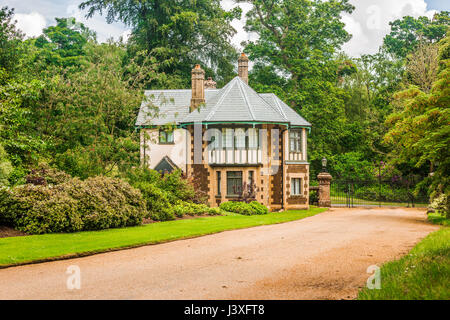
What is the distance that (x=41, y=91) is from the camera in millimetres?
20328

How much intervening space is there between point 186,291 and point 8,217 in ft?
28.1

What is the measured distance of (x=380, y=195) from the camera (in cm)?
3931

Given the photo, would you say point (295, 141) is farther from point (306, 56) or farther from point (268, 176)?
point (306, 56)

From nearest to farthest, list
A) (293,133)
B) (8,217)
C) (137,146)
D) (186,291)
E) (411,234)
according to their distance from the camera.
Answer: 1. (186,291)
2. (8,217)
3. (411,234)
4. (137,146)
5. (293,133)

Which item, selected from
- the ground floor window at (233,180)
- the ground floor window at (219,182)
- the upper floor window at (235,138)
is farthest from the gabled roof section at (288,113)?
the ground floor window at (219,182)

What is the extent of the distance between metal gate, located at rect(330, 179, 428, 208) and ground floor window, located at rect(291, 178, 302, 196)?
658 centimetres

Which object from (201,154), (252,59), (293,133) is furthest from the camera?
(252,59)

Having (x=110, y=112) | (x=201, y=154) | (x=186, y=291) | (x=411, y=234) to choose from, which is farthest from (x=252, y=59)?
(x=186, y=291)

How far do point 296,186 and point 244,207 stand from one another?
6703 mm

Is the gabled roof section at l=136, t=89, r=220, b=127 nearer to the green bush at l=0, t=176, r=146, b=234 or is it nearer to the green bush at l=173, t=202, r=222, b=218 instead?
the green bush at l=173, t=202, r=222, b=218

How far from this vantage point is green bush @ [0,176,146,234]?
13.5m

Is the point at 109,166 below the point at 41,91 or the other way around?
below

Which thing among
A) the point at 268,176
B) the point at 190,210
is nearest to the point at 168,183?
the point at 190,210
